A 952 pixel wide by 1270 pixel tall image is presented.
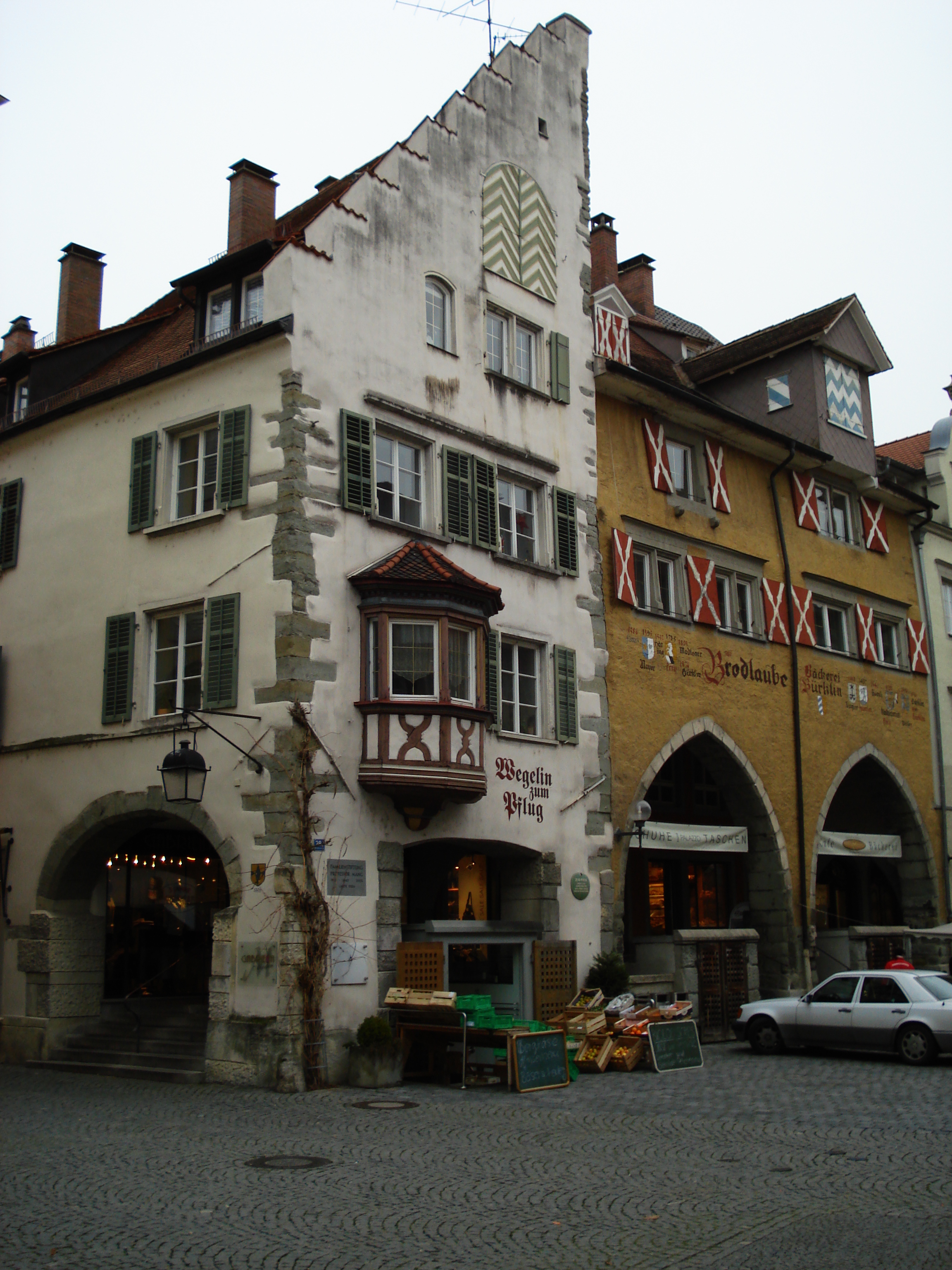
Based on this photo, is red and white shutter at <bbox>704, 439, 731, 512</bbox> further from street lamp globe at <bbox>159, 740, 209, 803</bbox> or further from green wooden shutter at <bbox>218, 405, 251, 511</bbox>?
street lamp globe at <bbox>159, 740, 209, 803</bbox>

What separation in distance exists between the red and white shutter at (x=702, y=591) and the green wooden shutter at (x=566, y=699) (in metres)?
4.11

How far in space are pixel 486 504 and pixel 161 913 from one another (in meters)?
8.04

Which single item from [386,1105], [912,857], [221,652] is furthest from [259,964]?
[912,857]

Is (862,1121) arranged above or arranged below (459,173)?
below

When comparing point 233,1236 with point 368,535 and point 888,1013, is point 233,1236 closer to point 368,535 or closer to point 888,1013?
point 368,535

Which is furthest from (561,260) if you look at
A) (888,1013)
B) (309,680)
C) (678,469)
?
(888,1013)

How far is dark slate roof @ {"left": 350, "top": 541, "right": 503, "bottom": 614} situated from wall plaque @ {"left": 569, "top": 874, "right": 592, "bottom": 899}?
457cm

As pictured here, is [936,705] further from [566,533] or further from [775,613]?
[566,533]

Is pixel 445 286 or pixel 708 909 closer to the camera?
pixel 445 286

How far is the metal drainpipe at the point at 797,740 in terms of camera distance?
24.1m

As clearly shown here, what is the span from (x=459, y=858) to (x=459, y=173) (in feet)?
34.6

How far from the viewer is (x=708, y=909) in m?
25.3

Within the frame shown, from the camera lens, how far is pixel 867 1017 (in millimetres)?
17891

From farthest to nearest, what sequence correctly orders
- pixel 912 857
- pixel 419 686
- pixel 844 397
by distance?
pixel 912 857 < pixel 844 397 < pixel 419 686
